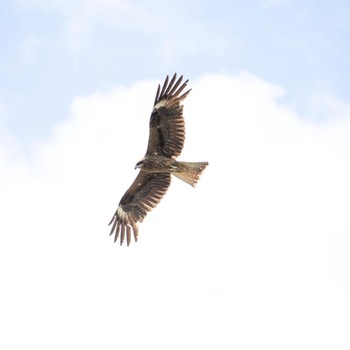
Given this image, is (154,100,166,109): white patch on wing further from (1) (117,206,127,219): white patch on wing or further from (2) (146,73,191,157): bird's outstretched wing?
A: (1) (117,206,127,219): white patch on wing

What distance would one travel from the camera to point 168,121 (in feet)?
64.0

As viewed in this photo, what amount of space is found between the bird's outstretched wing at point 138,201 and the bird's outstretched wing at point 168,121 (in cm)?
116

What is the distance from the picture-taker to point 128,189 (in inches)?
839

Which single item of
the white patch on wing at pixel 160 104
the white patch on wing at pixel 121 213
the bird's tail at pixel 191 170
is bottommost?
the white patch on wing at pixel 121 213

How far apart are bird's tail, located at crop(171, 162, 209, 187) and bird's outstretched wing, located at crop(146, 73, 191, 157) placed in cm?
31

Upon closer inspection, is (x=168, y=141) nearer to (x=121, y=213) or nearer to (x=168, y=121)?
(x=168, y=121)

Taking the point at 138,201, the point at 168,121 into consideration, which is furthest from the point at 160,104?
the point at 138,201

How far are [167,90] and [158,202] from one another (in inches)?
122

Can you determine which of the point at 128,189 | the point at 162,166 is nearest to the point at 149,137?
the point at 162,166

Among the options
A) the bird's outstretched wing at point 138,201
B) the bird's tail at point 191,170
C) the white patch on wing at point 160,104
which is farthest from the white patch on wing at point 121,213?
the white patch on wing at point 160,104

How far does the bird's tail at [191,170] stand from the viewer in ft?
64.2

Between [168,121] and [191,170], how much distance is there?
50.2 inches

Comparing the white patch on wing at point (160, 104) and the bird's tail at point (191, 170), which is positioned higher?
the white patch on wing at point (160, 104)

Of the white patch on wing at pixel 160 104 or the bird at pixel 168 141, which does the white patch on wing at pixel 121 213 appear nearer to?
the bird at pixel 168 141
